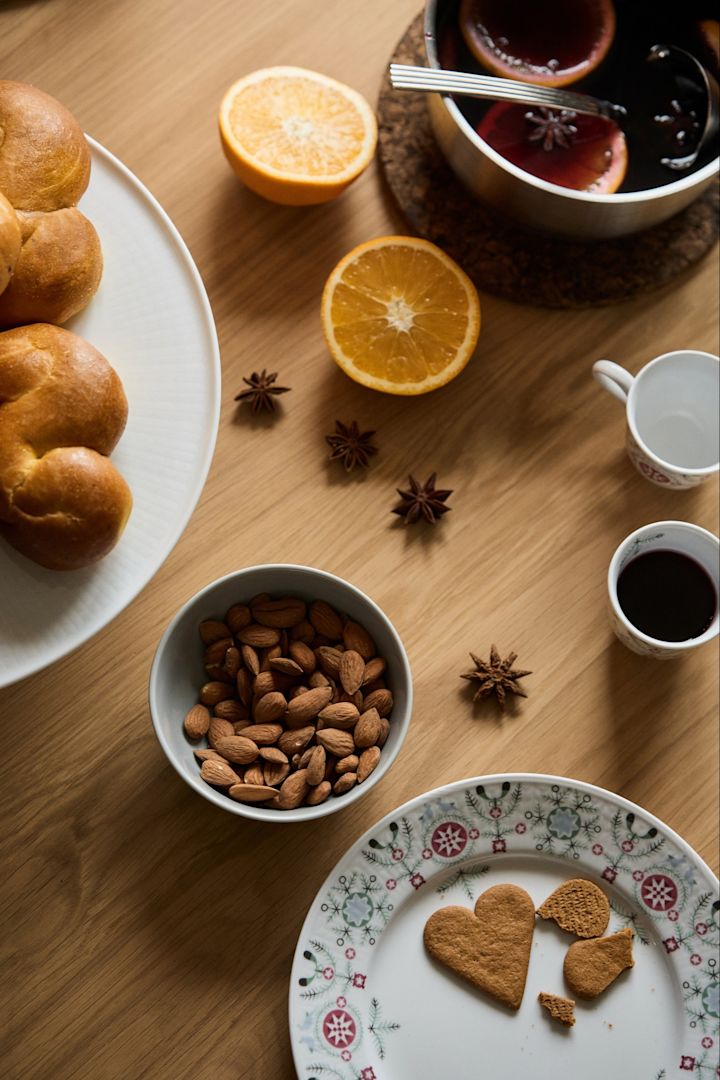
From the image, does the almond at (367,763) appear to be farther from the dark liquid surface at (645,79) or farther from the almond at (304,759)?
the dark liquid surface at (645,79)

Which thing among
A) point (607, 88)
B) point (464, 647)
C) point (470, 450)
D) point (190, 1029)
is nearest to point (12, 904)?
point (190, 1029)

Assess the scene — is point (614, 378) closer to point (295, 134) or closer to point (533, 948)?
point (295, 134)

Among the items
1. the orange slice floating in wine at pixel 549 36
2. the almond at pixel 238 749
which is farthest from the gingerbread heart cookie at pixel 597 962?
the orange slice floating in wine at pixel 549 36

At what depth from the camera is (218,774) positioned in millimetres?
1076

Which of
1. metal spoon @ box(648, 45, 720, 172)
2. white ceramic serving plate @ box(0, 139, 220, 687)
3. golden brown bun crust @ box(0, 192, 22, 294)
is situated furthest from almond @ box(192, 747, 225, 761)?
metal spoon @ box(648, 45, 720, 172)

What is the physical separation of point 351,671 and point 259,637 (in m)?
0.11

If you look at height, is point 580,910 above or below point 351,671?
below

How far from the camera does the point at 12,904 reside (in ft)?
3.69

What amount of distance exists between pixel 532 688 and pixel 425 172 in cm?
64

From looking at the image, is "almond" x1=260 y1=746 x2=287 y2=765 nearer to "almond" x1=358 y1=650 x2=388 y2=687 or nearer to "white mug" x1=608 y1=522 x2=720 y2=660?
"almond" x1=358 y1=650 x2=388 y2=687

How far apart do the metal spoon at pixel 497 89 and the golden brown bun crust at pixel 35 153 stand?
361 millimetres

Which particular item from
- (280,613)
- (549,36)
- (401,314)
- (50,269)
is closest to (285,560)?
(280,613)

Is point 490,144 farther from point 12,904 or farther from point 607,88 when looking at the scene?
point 12,904

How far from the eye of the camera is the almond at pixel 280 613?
1.13 meters
